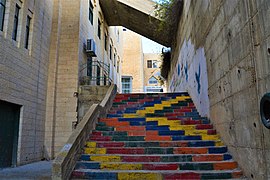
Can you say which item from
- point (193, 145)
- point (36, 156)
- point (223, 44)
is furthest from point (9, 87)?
point (223, 44)

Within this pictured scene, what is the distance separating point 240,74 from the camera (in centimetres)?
393

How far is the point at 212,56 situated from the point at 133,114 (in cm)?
291

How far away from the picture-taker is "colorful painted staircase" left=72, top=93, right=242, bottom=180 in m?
4.37

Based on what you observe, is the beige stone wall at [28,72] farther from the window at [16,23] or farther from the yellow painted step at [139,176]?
the yellow painted step at [139,176]

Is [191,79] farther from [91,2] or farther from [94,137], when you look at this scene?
[91,2]

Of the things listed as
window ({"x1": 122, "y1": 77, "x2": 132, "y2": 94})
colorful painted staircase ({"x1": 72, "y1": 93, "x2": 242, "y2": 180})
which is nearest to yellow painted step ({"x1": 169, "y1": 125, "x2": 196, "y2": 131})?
colorful painted staircase ({"x1": 72, "y1": 93, "x2": 242, "y2": 180})

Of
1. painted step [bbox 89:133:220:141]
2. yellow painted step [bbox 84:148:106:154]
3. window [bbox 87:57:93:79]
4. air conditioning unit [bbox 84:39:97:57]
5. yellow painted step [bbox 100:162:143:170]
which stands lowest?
yellow painted step [bbox 100:162:143:170]

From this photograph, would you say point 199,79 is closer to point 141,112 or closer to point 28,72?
point 141,112

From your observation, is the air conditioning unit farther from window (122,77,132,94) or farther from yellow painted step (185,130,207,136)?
window (122,77,132,94)

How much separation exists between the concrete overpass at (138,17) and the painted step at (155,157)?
331 inches

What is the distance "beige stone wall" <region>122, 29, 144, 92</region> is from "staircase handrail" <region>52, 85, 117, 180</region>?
2184cm

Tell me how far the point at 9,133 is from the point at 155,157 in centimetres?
519

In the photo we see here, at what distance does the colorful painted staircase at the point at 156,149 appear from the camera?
14.3 ft

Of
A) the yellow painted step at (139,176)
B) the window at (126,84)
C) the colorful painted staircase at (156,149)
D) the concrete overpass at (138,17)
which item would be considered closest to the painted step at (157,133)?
the colorful painted staircase at (156,149)
